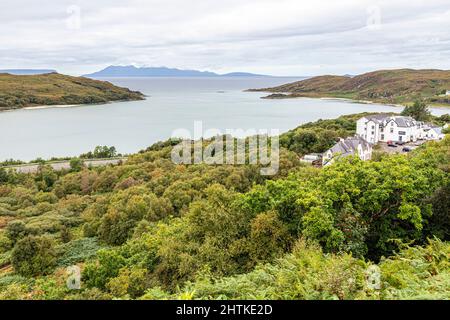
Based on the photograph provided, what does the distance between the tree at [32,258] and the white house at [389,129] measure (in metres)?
32.9

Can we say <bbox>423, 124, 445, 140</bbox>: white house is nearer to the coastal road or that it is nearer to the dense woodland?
the dense woodland

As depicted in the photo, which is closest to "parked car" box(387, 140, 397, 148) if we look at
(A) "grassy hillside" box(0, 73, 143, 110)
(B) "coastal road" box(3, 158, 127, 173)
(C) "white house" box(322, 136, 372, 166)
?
(C) "white house" box(322, 136, 372, 166)

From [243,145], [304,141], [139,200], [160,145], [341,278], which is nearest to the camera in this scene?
[341,278]

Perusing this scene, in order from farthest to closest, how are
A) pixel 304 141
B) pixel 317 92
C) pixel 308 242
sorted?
pixel 317 92, pixel 304 141, pixel 308 242

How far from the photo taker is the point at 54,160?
4006cm

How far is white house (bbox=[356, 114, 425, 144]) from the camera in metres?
37.8

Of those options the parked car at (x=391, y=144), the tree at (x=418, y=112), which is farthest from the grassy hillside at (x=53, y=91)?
the tree at (x=418, y=112)

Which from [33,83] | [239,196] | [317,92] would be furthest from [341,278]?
[317,92]

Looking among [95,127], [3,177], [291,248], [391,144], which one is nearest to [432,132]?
[391,144]

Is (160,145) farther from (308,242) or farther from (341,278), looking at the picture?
(341,278)

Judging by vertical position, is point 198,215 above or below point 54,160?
above

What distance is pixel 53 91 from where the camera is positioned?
337 feet

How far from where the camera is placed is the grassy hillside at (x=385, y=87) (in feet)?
343

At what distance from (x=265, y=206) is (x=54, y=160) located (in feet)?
120
